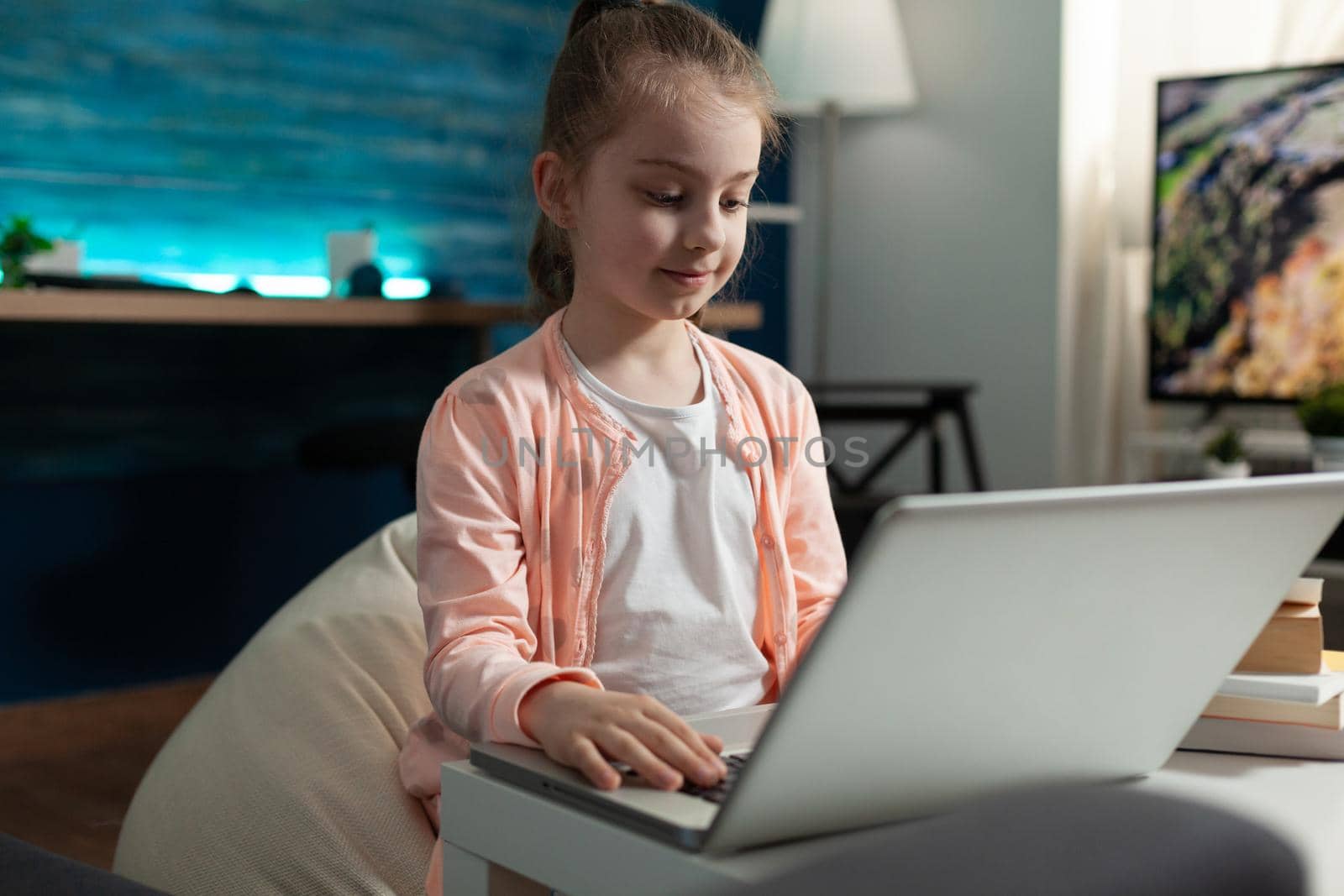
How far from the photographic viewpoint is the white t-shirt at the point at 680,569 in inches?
36.0

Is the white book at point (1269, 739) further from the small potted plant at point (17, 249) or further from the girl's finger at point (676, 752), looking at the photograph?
the small potted plant at point (17, 249)

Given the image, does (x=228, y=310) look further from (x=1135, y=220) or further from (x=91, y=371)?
(x=1135, y=220)

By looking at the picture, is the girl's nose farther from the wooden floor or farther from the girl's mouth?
the wooden floor

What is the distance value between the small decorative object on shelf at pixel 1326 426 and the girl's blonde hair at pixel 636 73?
71.1 inches

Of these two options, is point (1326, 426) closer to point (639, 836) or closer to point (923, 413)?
point (923, 413)

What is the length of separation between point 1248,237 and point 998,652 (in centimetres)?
310

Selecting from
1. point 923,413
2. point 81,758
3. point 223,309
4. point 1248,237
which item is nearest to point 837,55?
point 923,413

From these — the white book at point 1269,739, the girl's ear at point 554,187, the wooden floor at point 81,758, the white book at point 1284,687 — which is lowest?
the wooden floor at point 81,758

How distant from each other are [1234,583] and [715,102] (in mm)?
502

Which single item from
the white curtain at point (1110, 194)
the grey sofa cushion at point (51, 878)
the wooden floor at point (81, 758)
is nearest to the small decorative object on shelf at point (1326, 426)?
the white curtain at point (1110, 194)

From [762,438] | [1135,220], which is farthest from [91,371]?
[1135,220]

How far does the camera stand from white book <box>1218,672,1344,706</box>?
0.71 m

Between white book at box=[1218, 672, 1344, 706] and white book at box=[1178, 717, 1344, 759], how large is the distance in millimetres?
14

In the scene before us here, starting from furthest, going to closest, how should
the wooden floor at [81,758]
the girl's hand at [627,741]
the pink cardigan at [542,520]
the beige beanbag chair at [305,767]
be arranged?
the wooden floor at [81,758] < the beige beanbag chair at [305,767] < the pink cardigan at [542,520] < the girl's hand at [627,741]
